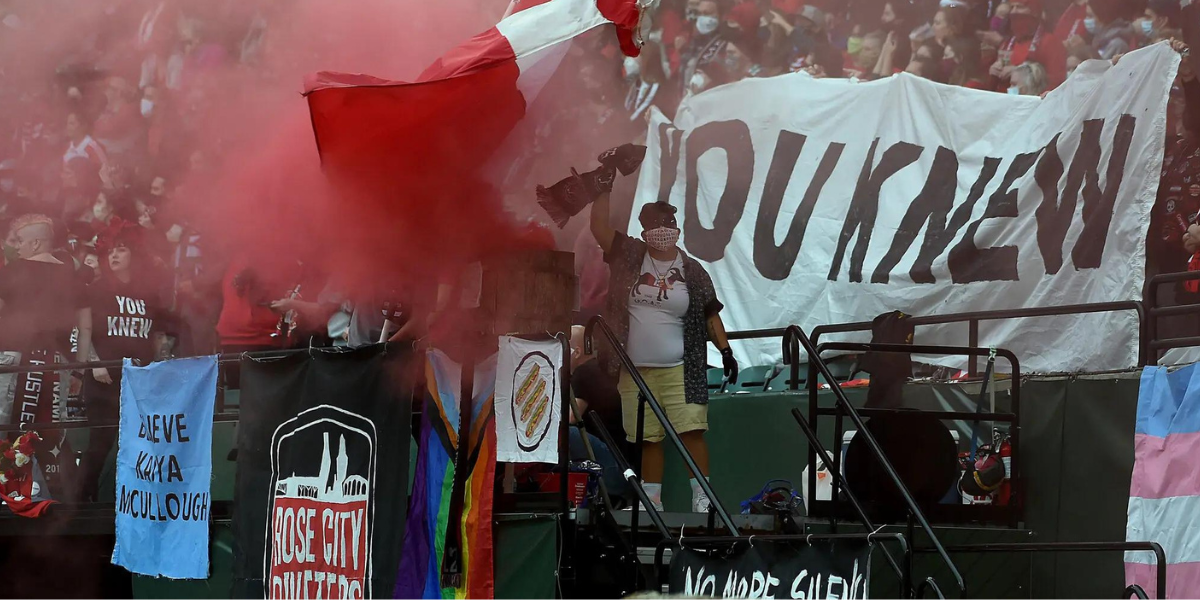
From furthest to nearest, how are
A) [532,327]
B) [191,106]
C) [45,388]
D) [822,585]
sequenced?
[45,388] → [191,106] → [532,327] → [822,585]

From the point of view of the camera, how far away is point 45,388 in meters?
9.37

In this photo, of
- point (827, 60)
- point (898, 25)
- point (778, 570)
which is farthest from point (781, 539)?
point (827, 60)

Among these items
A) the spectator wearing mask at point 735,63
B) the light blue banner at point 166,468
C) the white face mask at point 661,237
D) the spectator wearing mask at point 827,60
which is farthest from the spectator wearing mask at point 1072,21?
the light blue banner at point 166,468

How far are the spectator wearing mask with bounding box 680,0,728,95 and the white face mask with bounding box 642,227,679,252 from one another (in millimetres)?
4627

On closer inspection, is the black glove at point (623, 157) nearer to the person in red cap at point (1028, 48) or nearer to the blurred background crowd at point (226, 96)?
the blurred background crowd at point (226, 96)

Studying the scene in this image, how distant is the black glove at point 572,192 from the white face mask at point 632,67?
3.60 m

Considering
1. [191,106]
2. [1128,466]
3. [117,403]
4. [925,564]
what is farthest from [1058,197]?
[117,403]

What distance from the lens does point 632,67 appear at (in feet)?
36.8

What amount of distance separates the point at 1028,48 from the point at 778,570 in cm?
565

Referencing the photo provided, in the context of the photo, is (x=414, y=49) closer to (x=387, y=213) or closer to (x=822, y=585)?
(x=387, y=213)

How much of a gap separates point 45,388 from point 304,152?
137 inches

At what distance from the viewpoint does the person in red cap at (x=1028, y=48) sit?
988 cm

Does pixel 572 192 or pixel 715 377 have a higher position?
pixel 572 192

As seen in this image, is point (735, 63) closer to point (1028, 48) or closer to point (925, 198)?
point (1028, 48)
